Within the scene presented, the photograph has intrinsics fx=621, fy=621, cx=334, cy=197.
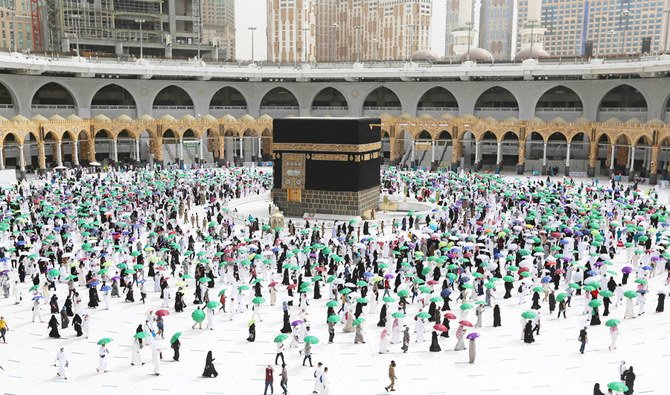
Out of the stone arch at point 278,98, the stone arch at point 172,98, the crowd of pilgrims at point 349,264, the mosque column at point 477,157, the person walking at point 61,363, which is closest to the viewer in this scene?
the person walking at point 61,363

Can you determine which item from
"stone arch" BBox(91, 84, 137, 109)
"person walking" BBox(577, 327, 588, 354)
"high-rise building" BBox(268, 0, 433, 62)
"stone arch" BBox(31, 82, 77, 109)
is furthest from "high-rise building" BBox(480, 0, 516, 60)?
"person walking" BBox(577, 327, 588, 354)

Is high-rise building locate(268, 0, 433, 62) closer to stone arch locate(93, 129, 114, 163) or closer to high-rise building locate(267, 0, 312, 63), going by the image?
high-rise building locate(267, 0, 312, 63)

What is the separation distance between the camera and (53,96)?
2206 inches

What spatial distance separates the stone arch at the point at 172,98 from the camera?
199 feet

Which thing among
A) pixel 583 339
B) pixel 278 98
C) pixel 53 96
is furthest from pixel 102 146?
pixel 583 339

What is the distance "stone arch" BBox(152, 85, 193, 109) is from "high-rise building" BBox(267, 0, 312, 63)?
1595 inches

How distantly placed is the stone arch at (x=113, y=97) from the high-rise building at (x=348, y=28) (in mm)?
31318

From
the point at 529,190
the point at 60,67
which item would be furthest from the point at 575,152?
the point at 60,67

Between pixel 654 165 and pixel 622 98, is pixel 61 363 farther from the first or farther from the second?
pixel 622 98

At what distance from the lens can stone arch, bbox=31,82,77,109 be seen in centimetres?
5528

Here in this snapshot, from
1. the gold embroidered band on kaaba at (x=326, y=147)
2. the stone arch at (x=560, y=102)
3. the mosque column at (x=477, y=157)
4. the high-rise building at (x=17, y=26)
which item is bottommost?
the mosque column at (x=477, y=157)

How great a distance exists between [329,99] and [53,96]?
85.2 ft

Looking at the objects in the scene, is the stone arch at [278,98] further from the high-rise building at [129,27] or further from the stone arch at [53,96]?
the stone arch at [53,96]

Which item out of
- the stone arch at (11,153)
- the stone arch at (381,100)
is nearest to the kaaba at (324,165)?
the stone arch at (11,153)
